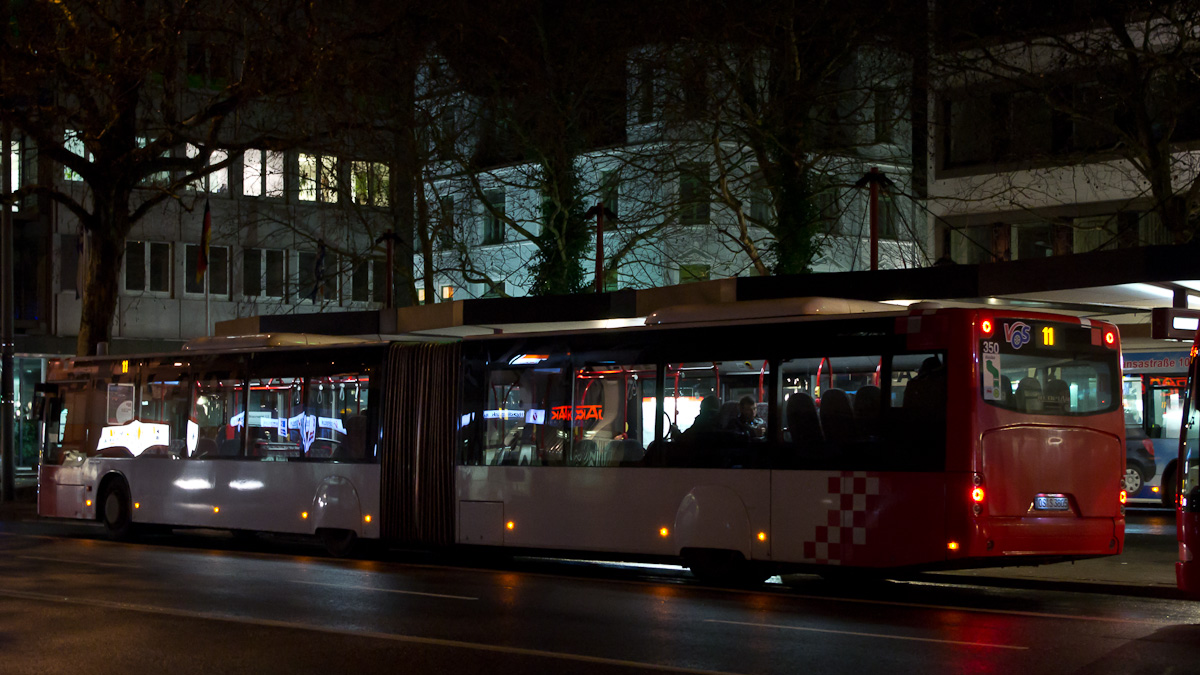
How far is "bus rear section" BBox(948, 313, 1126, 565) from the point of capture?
12930 mm

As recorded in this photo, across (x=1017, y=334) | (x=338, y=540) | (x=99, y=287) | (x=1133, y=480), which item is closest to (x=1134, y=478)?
(x=1133, y=480)

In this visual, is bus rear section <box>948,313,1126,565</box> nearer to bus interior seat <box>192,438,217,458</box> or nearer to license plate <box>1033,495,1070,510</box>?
license plate <box>1033,495,1070,510</box>

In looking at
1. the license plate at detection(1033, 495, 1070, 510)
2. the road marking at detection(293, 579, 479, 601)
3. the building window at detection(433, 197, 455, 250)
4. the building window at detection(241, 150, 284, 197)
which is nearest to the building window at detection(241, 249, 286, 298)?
the building window at detection(241, 150, 284, 197)

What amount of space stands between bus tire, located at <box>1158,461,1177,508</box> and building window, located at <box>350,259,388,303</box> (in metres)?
29.2

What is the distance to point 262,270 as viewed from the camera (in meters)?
46.8

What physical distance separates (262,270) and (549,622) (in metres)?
37.6

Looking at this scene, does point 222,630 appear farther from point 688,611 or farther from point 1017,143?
point 1017,143

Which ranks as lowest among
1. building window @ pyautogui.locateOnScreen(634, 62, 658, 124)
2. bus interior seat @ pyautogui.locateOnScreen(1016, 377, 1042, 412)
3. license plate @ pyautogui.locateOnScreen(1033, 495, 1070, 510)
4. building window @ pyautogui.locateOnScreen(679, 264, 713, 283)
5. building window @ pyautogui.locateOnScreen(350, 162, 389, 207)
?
license plate @ pyautogui.locateOnScreen(1033, 495, 1070, 510)

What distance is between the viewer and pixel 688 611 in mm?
12148

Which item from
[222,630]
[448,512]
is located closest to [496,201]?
[448,512]

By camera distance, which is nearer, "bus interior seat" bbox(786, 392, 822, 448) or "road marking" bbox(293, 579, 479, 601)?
"road marking" bbox(293, 579, 479, 601)

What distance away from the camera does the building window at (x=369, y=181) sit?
35938 millimetres

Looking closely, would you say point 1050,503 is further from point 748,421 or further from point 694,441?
point 694,441

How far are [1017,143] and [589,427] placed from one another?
18884mm
